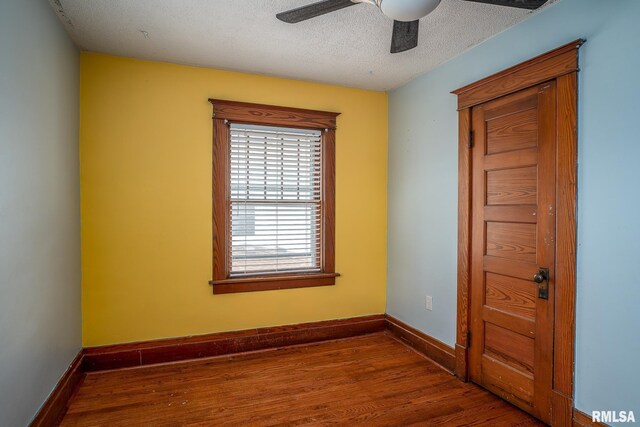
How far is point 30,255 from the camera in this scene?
1876 mm

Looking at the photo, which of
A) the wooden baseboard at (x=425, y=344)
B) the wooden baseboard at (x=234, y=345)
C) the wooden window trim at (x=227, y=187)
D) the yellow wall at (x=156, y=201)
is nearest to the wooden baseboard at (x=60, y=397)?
the wooden baseboard at (x=234, y=345)

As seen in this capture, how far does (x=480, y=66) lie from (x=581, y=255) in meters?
1.54

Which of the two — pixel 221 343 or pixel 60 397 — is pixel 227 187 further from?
pixel 60 397

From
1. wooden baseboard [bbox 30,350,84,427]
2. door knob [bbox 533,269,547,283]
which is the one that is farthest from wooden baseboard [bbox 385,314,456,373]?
wooden baseboard [bbox 30,350,84,427]

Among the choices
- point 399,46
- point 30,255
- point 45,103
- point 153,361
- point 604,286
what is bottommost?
point 153,361

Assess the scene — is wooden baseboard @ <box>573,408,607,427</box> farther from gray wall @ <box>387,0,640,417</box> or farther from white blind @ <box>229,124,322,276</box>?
white blind @ <box>229,124,322,276</box>

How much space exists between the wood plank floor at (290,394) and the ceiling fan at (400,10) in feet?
7.62

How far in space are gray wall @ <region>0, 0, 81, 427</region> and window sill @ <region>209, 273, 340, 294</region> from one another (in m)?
1.14

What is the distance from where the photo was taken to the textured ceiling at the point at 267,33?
2199mm

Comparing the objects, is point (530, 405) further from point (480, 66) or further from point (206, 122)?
point (206, 122)

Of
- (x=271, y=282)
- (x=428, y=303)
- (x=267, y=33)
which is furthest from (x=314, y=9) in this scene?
(x=428, y=303)

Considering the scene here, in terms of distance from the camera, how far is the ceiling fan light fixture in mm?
1557

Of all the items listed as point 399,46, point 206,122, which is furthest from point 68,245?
point 399,46

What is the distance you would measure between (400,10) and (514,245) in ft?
5.55
